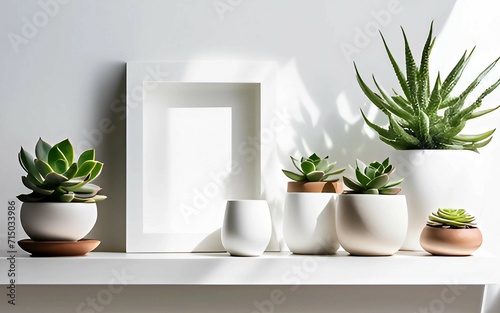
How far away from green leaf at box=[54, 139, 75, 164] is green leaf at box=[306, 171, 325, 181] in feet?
1.21

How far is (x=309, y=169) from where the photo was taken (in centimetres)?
109

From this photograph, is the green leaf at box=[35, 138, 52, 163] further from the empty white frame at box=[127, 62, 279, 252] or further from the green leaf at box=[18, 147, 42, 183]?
the empty white frame at box=[127, 62, 279, 252]

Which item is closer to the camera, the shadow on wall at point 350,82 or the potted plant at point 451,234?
the potted plant at point 451,234

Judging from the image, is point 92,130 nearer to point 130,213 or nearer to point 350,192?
point 130,213

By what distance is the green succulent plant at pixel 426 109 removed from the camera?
108 cm

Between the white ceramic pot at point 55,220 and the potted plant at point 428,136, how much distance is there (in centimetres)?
48

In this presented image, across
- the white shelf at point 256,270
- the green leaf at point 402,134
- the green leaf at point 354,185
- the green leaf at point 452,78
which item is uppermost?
the green leaf at point 452,78

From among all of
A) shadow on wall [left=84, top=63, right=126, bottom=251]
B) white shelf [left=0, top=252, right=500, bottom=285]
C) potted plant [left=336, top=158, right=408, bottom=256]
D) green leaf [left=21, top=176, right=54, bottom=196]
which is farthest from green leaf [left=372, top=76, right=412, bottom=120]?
green leaf [left=21, top=176, right=54, bottom=196]

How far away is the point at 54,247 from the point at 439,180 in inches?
Answer: 23.6

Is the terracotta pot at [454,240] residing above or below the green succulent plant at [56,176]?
below

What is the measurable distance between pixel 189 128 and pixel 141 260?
26cm

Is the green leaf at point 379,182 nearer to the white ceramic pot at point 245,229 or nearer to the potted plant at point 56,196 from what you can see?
the white ceramic pot at point 245,229

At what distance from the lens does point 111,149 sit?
115 centimetres

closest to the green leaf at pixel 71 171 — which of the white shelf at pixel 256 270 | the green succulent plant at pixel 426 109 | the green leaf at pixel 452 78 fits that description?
the white shelf at pixel 256 270
